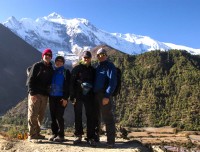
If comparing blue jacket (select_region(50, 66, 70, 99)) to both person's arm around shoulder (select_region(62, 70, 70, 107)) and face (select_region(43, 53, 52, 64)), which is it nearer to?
person's arm around shoulder (select_region(62, 70, 70, 107))

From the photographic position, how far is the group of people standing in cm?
922

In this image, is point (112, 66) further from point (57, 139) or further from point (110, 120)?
point (57, 139)

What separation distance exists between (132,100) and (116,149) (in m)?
97.8

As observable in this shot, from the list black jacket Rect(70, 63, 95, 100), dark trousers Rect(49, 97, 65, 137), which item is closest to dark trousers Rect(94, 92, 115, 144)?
black jacket Rect(70, 63, 95, 100)

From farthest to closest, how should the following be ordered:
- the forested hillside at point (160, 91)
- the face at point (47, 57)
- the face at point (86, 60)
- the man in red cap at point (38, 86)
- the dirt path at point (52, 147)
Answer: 1. the forested hillside at point (160, 91)
2. the face at point (47, 57)
3. the man in red cap at point (38, 86)
4. the face at point (86, 60)
5. the dirt path at point (52, 147)

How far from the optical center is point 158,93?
347 ft

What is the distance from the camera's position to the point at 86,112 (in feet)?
31.1

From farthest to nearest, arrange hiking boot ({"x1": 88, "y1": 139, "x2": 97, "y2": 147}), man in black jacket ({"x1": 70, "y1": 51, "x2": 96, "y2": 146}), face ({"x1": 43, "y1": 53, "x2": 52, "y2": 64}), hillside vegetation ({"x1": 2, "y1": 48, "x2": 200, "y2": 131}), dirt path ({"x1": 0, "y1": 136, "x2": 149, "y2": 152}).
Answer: hillside vegetation ({"x1": 2, "y1": 48, "x2": 200, "y2": 131}) → face ({"x1": 43, "y1": 53, "x2": 52, "y2": 64}) → man in black jacket ({"x1": 70, "y1": 51, "x2": 96, "y2": 146}) → hiking boot ({"x1": 88, "y1": 139, "x2": 97, "y2": 147}) → dirt path ({"x1": 0, "y1": 136, "x2": 149, "y2": 152})

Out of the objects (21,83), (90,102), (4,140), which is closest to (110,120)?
(90,102)

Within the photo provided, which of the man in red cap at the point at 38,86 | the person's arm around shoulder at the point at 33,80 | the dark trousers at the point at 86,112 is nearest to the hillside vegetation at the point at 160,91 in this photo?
the dark trousers at the point at 86,112

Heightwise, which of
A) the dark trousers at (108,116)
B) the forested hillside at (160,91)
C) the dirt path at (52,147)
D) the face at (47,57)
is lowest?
the dirt path at (52,147)

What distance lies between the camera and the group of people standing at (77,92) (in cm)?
922

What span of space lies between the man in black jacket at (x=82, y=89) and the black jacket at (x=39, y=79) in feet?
2.25

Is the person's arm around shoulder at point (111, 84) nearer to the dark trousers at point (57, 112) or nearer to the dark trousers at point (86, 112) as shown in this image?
the dark trousers at point (86, 112)
